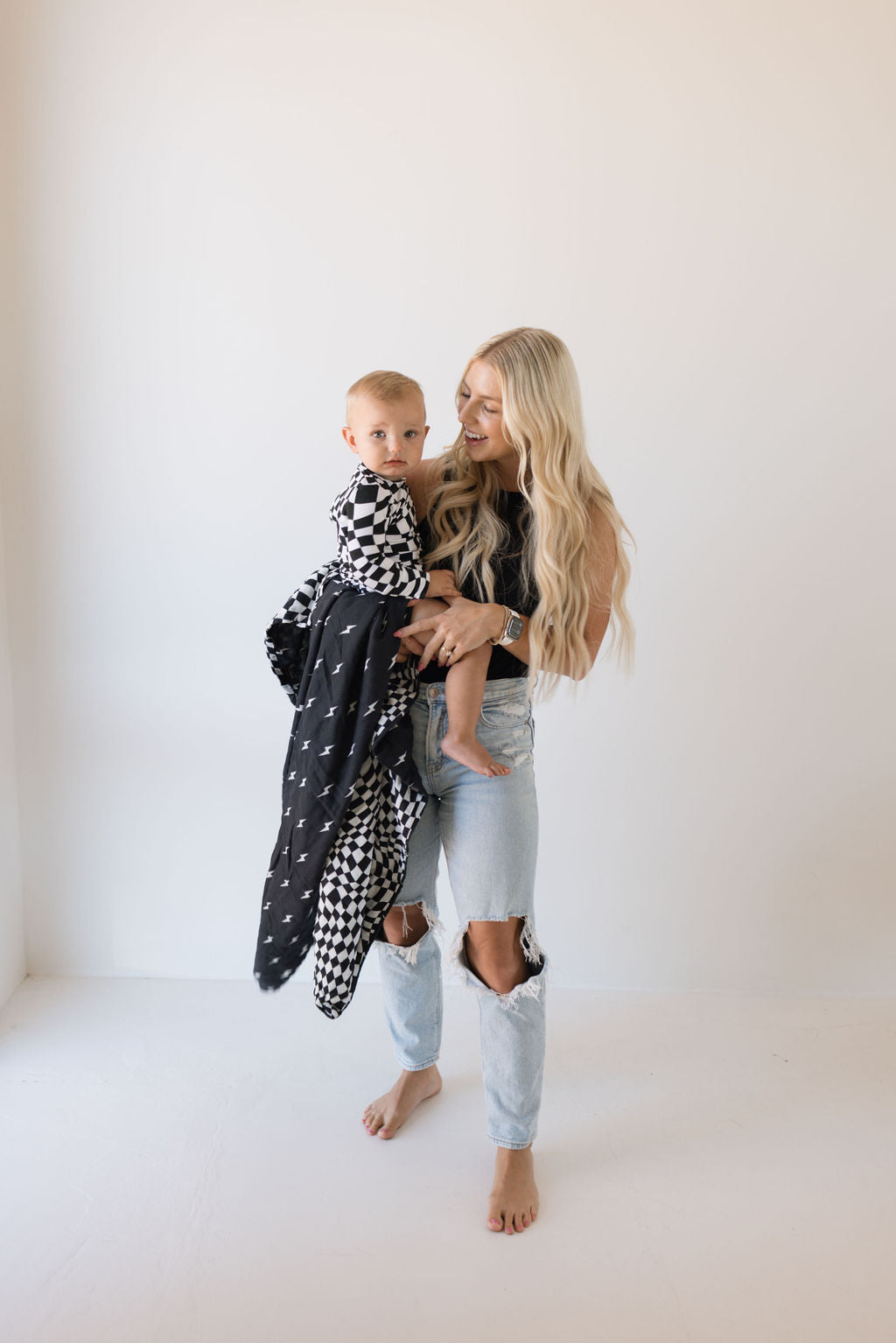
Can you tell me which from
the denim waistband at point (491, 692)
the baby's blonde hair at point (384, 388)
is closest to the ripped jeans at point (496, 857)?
the denim waistband at point (491, 692)

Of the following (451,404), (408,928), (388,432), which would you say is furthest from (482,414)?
(408,928)

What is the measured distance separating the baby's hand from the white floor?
1.14m

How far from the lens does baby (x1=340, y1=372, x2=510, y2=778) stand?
1651 mm

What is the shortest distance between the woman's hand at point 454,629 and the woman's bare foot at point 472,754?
0.14 metres

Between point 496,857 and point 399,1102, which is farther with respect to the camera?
point 399,1102

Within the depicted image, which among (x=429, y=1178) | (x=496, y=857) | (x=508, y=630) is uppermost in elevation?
(x=508, y=630)

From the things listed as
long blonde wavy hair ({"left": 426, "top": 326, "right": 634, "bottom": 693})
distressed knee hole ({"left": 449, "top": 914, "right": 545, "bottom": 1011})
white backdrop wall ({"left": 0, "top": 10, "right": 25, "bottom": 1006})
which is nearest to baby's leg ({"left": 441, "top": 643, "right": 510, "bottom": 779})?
long blonde wavy hair ({"left": 426, "top": 326, "right": 634, "bottom": 693})

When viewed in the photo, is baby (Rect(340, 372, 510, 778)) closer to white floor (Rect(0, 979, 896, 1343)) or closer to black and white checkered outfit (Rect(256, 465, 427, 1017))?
black and white checkered outfit (Rect(256, 465, 427, 1017))

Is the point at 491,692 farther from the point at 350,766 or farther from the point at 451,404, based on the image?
the point at 451,404

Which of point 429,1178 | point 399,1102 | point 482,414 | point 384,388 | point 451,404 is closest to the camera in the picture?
point 384,388

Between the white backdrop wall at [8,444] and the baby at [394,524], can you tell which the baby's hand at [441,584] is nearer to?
the baby at [394,524]

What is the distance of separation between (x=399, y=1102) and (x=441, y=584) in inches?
44.0

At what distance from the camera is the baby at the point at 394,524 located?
165 cm

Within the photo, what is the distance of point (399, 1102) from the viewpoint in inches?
82.7
